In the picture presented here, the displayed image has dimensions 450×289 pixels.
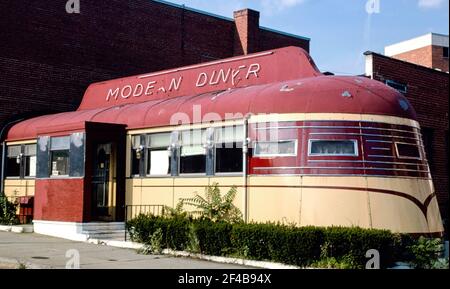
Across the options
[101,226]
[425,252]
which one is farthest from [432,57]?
[425,252]

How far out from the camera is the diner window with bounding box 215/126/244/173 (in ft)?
→ 42.7

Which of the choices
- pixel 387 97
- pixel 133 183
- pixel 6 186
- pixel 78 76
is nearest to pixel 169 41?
pixel 78 76

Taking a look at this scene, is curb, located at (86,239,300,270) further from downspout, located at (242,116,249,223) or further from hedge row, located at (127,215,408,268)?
downspout, located at (242,116,249,223)

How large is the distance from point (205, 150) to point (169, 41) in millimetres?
12902

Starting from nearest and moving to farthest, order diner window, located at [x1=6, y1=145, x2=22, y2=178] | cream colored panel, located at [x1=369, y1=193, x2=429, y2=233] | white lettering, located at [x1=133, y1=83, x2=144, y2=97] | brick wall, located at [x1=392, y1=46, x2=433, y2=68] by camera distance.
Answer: cream colored panel, located at [x1=369, y1=193, x2=429, y2=233], white lettering, located at [x1=133, y1=83, x2=144, y2=97], diner window, located at [x1=6, y1=145, x2=22, y2=178], brick wall, located at [x1=392, y1=46, x2=433, y2=68]

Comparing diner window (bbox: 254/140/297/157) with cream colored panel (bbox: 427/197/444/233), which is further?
diner window (bbox: 254/140/297/157)

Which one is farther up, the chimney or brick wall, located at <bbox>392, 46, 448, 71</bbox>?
brick wall, located at <bbox>392, 46, 448, 71</bbox>

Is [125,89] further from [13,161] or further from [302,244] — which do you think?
[302,244]

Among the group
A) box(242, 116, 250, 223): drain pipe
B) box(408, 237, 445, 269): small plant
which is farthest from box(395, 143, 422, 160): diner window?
box(242, 116, 250, 223): drain pipe

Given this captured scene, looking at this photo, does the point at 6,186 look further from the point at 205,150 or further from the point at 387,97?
the point at 387,97

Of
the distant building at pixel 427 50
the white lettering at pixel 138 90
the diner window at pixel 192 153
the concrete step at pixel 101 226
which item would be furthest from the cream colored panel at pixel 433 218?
the distant building at pixel 427 50

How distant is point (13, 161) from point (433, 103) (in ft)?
50.2

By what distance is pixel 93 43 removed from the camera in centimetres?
2336

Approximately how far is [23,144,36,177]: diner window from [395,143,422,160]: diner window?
11714 millimetres
